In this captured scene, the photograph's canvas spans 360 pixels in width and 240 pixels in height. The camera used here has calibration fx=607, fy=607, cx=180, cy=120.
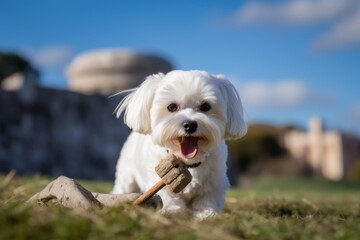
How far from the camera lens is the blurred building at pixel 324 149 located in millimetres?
50344

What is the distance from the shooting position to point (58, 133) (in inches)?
933

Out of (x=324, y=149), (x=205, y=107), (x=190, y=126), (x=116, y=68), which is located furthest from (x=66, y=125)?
(x=324, y=149)

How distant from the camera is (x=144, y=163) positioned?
570 cm

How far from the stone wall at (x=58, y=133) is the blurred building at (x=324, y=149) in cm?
2940

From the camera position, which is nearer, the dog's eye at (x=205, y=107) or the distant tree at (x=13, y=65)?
the dog's eye at (x=205, y=107)

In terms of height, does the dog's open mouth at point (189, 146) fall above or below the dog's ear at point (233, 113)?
below

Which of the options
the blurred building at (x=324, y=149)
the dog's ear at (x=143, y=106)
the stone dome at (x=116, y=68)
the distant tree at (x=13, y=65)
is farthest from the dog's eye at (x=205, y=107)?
the blurred building at (x=324, y=149)

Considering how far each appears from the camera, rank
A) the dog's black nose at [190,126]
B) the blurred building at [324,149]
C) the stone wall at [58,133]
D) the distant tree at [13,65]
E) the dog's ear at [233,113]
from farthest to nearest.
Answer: the blurred building at [324,149] < the distant tree at [13,65] < the stone wall at [58,133] < the dog's ear at [233,113] < the dog's black nose at [190,126]

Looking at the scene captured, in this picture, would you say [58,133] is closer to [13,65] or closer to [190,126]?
[190,126]

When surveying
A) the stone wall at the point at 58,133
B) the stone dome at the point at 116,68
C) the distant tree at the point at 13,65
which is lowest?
the stone wall at the point at 58,133

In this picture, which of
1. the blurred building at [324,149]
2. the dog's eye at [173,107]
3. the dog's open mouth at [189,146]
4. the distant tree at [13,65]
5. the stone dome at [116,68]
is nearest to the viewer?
the dog's open mouth at [189,146]

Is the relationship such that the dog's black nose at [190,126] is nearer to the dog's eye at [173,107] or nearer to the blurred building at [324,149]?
the dog's eye at [173,107]

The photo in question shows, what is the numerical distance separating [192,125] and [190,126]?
0.06ft

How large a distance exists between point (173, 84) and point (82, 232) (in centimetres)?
231
